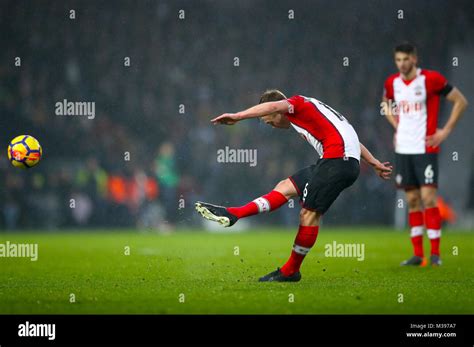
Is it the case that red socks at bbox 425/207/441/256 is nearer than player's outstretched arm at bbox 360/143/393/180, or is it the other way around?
player's outstretched arm at bbox 360/143/393/180

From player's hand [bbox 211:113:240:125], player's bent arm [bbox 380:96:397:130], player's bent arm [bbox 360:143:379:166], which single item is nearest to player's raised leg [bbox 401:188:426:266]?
player's bent arm [bbox 380:96:397:130]

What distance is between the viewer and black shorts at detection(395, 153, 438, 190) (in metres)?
9.50

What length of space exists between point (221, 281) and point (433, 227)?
3114mm

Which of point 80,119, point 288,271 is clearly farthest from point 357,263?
point 80,119

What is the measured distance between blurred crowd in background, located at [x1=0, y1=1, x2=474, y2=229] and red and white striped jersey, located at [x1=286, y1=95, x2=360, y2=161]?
10.8 metres

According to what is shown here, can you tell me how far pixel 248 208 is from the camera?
7.46m

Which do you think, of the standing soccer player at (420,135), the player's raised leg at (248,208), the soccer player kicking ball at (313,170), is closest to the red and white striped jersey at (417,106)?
the standing soccer player at (420,135)

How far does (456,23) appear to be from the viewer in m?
21.0

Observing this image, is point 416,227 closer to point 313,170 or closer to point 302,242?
point 313,170

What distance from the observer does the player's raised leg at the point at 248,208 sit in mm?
7102

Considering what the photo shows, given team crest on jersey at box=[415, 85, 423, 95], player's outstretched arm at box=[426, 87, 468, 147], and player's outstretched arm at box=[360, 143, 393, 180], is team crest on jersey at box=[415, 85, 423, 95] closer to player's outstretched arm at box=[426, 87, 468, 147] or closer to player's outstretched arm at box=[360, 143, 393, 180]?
player's outstretched arm at box=[426, 87, 468, 147]

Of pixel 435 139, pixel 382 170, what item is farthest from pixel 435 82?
pixel 382 170

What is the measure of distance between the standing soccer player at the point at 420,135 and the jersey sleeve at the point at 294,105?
8.10 ft
